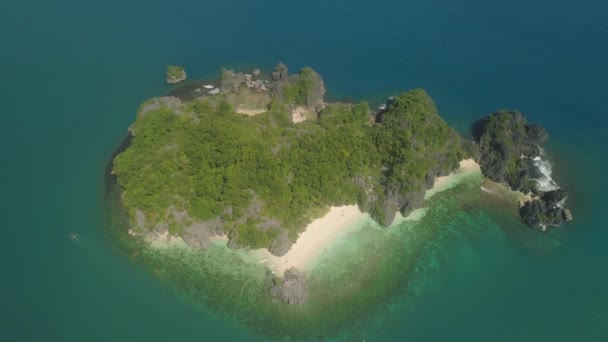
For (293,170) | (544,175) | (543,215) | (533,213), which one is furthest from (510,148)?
(293,170)

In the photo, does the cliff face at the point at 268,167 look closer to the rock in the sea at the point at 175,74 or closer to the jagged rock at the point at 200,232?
the jagged rock at the point at 200,232

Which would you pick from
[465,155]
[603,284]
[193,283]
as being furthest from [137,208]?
[603,284]

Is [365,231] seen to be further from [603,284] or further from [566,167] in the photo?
[566,167]

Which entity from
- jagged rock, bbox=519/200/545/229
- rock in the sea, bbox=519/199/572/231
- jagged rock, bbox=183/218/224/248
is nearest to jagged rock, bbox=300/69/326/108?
jagged rock, bbox=183/218/224/248

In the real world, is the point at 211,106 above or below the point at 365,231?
above

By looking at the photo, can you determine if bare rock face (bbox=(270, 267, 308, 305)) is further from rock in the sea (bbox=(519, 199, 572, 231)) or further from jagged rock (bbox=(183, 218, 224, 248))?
rock in the sea (bbox=(519, 199, 572, 231))

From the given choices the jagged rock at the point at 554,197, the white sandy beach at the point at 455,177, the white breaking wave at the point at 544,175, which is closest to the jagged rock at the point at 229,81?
the white sandy beach at the point at 455,177
